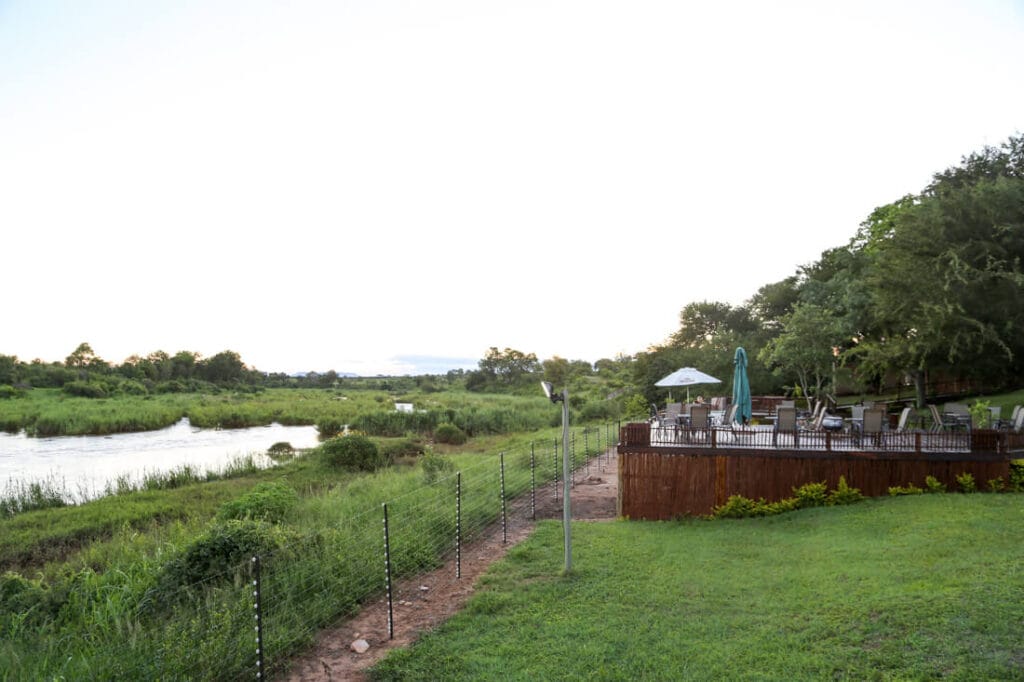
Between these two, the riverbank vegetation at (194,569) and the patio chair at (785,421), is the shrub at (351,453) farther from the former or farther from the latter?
the patio chair at (785,421)

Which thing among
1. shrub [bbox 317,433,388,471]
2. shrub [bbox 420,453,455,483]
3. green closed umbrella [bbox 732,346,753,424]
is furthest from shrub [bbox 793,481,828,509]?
shrub [bbox 317,433,388,471]

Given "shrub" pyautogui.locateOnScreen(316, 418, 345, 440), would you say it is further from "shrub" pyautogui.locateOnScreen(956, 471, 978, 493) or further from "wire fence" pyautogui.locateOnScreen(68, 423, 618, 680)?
"shrub" pyautogui.locateOnScreen(956, 471, 978, 493)

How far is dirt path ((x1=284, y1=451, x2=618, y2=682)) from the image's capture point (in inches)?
208

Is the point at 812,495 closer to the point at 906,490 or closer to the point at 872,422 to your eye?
the point at 906,490

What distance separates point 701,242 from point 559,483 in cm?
1311

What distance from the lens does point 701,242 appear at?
23.3m

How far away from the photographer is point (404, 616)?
Result: 21.3 ft

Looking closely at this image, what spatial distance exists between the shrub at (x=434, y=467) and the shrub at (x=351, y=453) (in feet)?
19.6

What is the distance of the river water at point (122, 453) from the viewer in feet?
66.7

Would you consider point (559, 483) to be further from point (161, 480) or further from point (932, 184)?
point (932, 184)

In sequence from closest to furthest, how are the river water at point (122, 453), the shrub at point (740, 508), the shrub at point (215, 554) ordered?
the shrub at point (215, 554), the shrub at point (740, 508), the river water at point (122, 453)

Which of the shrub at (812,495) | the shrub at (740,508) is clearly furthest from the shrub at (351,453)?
the shrub at (812,495)

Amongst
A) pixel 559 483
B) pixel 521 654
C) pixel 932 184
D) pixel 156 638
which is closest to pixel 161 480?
pixel 559 483

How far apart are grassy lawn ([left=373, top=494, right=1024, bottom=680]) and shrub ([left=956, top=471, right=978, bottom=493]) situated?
0.73m
